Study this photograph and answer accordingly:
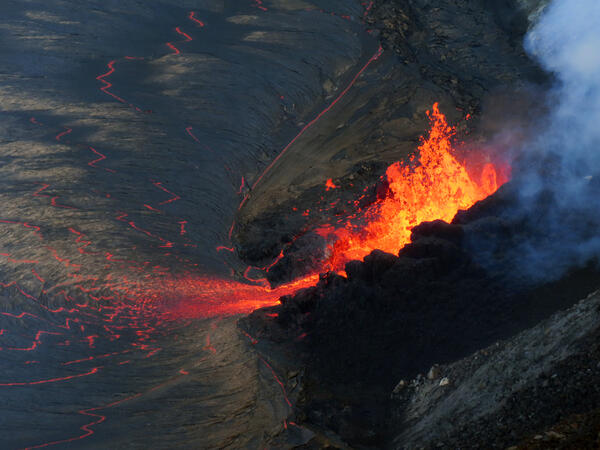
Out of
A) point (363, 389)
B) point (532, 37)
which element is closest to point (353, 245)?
point (363, 389)

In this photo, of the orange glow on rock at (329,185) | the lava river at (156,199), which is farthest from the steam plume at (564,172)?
the orange glow on rock at (329,185)

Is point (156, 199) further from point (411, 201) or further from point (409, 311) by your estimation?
point (409, 311)

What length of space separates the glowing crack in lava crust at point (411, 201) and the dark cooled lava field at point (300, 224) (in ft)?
0.14

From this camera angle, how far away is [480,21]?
47.8 feet

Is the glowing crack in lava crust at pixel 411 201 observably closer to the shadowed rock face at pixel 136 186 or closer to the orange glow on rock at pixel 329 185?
the orange glow on rock at pixel 329 185

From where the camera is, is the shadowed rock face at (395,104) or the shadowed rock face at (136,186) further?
the shadowed rock face at (395,104)

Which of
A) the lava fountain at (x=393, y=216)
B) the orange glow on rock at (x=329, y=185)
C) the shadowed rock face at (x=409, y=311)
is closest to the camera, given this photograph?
the shadowed rock face at (x=409, y=311)

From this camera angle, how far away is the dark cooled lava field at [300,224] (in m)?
5.69

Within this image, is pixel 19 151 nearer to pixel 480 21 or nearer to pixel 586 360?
pixel 586 360

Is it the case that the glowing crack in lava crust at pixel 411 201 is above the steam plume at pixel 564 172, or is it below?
below


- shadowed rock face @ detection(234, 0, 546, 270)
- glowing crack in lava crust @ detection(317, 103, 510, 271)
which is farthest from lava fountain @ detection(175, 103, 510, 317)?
shadowed rock face @ detection(234, 0, 546, 270)

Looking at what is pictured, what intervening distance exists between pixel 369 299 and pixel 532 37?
10.2 m

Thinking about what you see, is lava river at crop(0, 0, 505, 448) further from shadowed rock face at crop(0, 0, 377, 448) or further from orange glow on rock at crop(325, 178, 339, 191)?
orange glow on rock at crop(325, 178, 339, 191)

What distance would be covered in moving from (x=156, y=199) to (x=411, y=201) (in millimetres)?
4078
